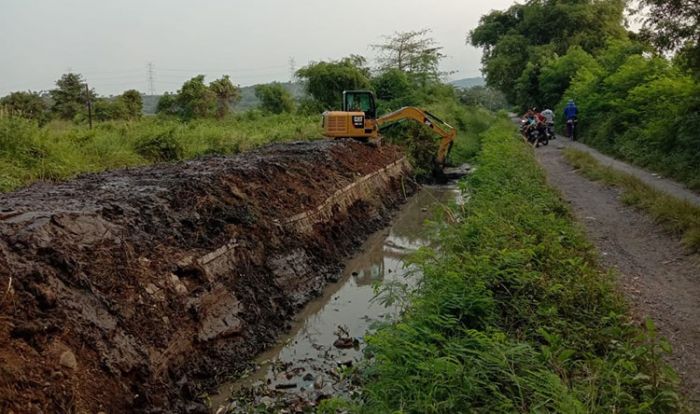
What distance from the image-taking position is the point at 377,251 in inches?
482

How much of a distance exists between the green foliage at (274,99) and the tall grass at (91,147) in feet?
55.2

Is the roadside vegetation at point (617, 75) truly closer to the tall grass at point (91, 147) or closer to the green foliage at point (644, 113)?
the green foliage at point (644, 113)

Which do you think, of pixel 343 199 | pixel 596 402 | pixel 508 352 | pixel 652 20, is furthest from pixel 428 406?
pixel 652 20

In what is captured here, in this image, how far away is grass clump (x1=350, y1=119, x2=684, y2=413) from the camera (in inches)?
145

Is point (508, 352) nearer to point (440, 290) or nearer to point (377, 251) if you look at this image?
point (440, 290)

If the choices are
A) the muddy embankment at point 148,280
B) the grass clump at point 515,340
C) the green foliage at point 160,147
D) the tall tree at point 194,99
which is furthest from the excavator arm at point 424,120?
the tall tree at point 194,99

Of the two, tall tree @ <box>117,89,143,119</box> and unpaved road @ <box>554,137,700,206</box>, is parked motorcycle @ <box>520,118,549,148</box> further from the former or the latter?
tall tree @ <box>117,89,143,119</box>

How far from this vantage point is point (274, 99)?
121ft

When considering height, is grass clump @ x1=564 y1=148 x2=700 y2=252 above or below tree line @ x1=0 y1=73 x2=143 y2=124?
below

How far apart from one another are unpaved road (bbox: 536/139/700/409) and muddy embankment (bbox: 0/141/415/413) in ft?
15.4

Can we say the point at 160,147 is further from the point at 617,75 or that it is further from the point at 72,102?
the point at 72,102

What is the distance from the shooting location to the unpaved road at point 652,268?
5289 millimetres

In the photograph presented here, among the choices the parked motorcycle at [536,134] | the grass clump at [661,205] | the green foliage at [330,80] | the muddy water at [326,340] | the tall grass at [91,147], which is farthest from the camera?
the green foliage at [330,80]

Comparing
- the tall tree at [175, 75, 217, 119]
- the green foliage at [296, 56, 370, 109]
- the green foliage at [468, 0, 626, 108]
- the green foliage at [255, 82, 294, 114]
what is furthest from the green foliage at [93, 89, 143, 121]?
the green foliage at [468, 0, 626, 108]
